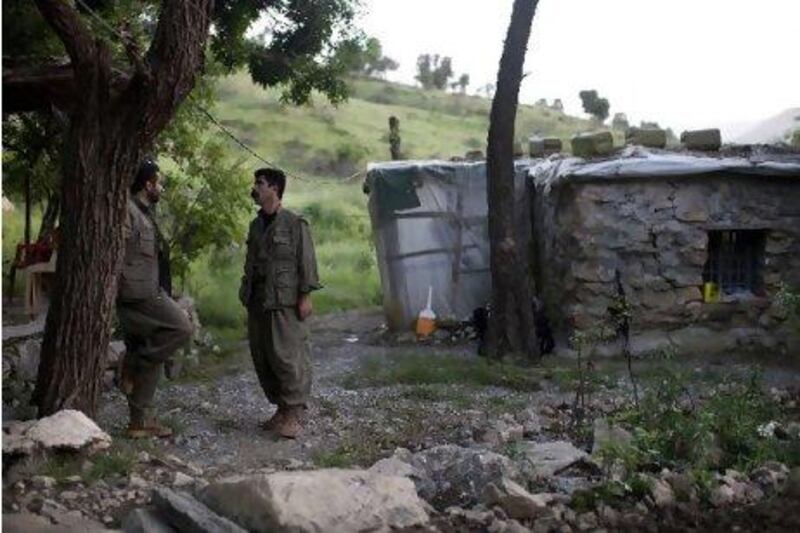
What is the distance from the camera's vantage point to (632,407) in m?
6.71

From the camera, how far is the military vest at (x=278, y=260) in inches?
239

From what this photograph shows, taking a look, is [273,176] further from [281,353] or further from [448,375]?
[448,375]

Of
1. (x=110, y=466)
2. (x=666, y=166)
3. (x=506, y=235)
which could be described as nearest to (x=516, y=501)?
(x=110, y=466)

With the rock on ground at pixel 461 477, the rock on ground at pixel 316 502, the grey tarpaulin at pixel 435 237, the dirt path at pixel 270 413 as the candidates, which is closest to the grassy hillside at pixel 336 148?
the grey tarpaulin at pixel 435 237

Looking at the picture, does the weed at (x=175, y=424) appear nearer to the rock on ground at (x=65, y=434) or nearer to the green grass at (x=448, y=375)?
the rock on ground at (x=65, y=434)

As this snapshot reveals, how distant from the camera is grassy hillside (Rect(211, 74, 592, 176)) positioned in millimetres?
29609

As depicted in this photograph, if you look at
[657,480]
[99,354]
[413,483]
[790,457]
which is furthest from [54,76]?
[790,457]

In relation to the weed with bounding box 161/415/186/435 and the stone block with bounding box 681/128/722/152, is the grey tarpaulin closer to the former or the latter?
the stone block with bounding box 681/128/722/152

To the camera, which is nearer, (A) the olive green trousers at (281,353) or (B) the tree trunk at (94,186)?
(B) the tree trunk at (94,186)

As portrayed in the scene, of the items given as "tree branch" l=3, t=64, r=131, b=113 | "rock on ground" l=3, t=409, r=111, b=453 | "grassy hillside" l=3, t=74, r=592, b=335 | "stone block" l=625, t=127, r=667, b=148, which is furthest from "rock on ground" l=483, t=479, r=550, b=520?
"grassy hillside" l=3, t=74, r=592, b=335

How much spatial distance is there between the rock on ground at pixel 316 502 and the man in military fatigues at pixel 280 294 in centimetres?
184

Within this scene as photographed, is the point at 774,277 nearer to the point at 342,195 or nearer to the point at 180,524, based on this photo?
the point at 180,524

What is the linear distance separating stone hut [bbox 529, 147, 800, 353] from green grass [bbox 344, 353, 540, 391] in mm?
1381

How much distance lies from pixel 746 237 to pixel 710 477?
6426mm
